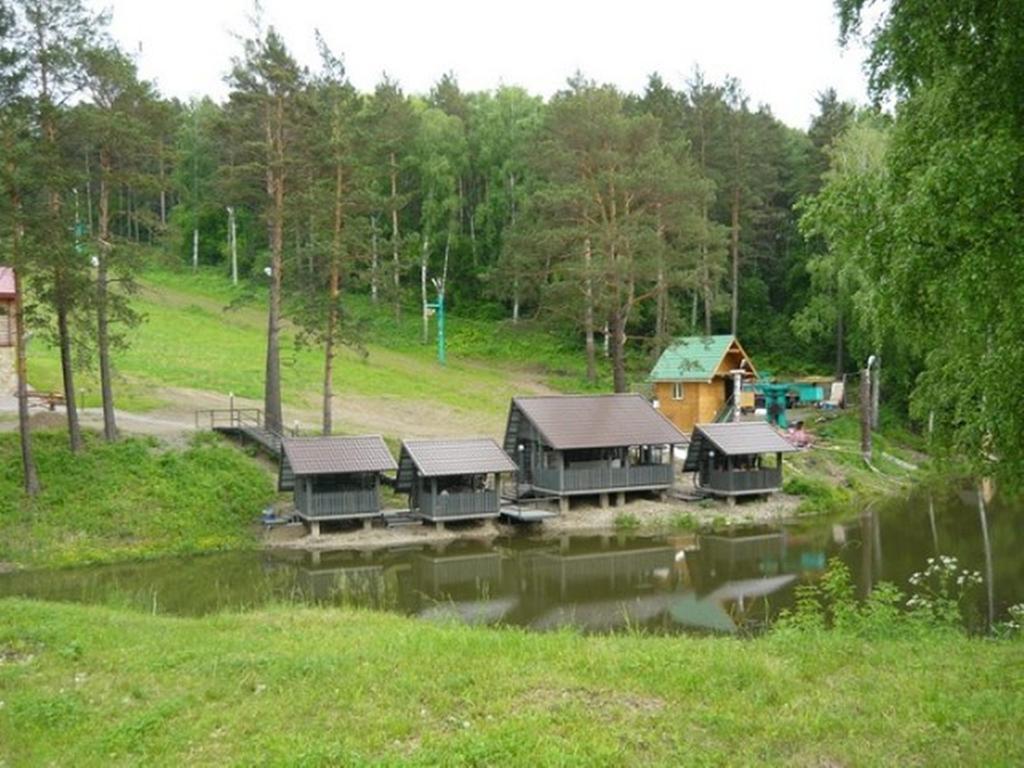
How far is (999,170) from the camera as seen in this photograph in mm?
7379

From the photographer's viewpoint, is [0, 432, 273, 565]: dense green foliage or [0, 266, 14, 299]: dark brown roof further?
[0, 266, 14, 299]: dark brown roof

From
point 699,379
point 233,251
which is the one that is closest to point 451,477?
point 699,379

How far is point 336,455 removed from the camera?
25.6 metres

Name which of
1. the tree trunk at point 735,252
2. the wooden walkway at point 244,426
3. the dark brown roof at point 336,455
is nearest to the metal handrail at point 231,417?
the wooden walkway at point 244,426

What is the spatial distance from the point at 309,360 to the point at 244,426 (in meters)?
16.0

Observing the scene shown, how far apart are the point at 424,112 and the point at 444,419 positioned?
102ft

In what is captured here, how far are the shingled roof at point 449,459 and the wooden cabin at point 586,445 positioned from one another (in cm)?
206

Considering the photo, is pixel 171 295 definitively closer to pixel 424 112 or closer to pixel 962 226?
pixel 424 112

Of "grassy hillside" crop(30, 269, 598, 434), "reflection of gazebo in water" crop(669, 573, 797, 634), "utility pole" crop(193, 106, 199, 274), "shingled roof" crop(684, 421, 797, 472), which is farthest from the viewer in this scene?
"utility pole" crop(193, 106, 199, 274)

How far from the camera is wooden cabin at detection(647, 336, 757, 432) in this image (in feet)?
128

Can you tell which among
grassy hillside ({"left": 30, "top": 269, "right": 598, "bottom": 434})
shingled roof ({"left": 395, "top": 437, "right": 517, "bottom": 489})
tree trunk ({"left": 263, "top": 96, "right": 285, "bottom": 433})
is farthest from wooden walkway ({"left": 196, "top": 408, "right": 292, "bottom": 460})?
shingled roof ({"left": 395, "top": 437, "right": 517, "bottom": 489})

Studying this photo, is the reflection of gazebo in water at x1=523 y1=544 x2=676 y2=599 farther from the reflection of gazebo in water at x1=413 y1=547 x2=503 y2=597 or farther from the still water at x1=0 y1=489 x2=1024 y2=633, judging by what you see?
the reflection of gazebo in water at x1=413 y1=547 x2=503 y2=597

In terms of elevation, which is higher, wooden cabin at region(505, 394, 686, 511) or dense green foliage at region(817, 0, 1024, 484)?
dense green foliage at region(817, 0, 1024, 484)

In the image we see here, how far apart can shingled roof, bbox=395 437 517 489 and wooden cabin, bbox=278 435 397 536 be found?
0.85 metres
